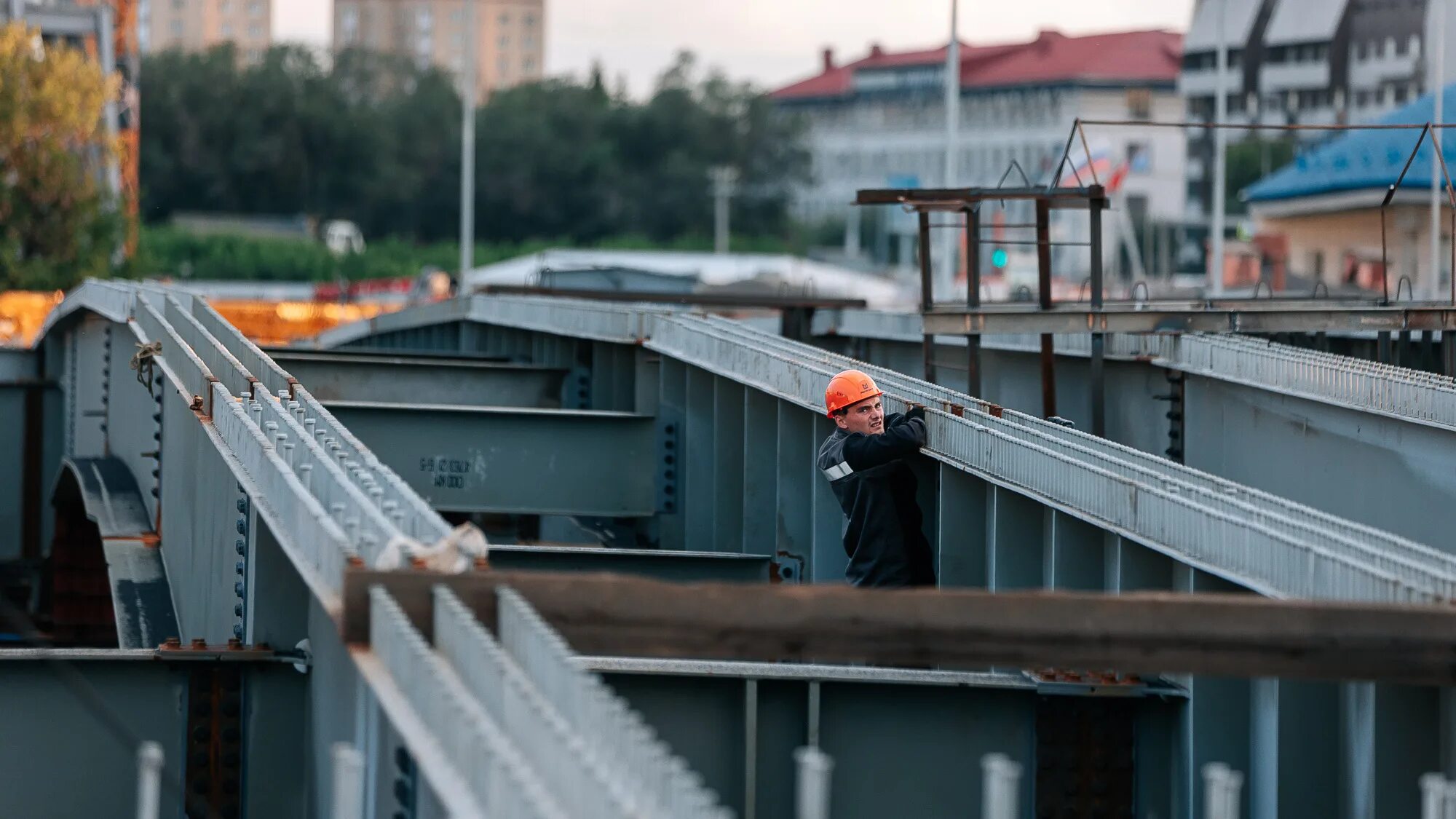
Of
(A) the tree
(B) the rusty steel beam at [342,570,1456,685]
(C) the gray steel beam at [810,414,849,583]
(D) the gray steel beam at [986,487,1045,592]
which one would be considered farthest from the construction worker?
(A) the tree

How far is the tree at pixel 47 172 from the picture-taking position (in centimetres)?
4659

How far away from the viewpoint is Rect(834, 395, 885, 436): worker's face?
9469mm

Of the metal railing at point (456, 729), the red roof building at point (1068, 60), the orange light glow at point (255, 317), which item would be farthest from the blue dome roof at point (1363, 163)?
the red roof building at point (1068, 60)

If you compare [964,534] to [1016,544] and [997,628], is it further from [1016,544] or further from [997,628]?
[997,628]

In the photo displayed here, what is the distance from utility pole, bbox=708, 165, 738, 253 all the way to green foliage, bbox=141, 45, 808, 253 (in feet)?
2.30

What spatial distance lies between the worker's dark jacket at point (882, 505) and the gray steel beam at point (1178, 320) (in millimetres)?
4152

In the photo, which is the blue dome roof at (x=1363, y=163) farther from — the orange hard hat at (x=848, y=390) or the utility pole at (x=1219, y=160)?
the orange hard hat at (x=848, y=390)

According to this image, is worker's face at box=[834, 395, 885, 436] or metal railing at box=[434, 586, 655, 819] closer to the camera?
metal railing at box=[434, 586, 655, 819]

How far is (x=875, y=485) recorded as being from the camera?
9.48 meters

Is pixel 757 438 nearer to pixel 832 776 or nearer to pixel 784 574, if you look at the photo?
pixel 784 574

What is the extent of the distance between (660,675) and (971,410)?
8.87ft

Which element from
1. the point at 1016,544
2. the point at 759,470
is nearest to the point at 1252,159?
the point at 759,470

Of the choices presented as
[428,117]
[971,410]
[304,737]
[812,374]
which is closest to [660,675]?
[304,737]

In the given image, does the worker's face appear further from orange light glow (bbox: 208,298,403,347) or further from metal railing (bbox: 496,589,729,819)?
orange light glow (bbox: 208,298,403,347)
